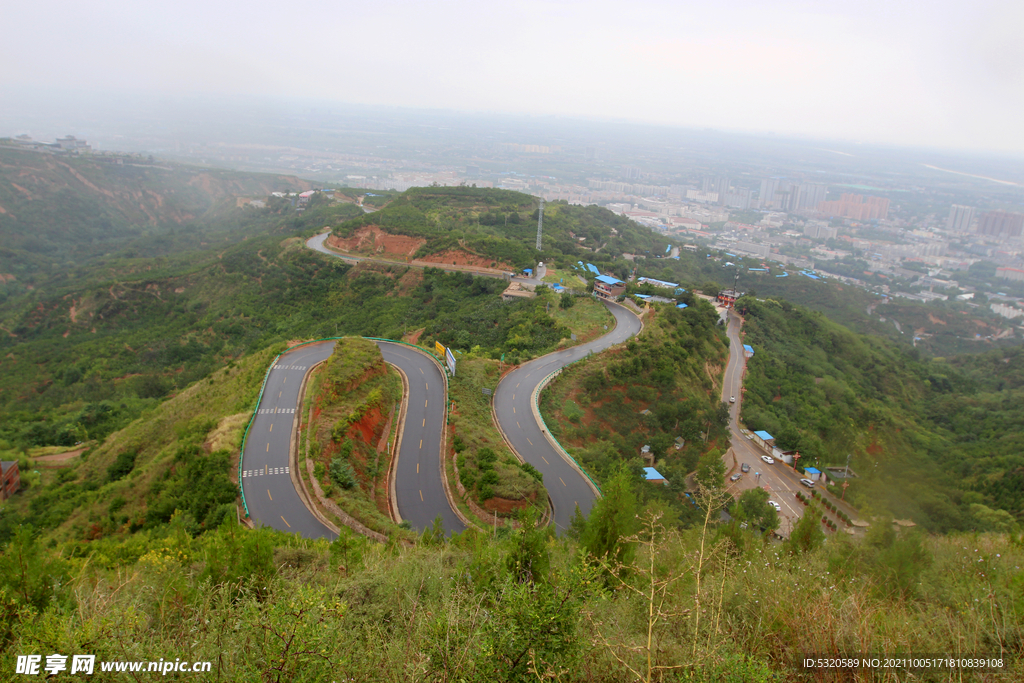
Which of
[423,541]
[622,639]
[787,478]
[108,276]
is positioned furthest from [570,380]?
[108,276]

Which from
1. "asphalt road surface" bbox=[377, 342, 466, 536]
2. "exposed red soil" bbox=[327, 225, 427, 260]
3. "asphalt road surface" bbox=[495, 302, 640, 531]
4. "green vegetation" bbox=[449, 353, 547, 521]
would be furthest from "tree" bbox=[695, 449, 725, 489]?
"exposed red soil" bbox=[327, 225, 427, 260]

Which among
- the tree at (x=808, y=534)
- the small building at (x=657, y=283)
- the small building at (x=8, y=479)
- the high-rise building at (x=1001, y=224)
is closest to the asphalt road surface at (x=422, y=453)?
the tree at (x=808, y=534)

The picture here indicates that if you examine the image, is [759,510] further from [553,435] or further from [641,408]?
[553,435]

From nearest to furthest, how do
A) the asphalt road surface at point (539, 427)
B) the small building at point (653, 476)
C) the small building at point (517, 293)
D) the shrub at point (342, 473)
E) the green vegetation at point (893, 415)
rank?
1. the shrub at point (342, 473)
2. the asphalt road surface at point (539, 427)
3. the green vegetation at point (893, 415)
4. the small building at point (653, 476)
5. the small building at point (517, 293)

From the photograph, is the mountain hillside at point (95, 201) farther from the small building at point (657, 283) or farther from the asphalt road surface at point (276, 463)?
the small building at point (657, 283)

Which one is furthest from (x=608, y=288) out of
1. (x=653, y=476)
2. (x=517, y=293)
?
(x=653, y=476)

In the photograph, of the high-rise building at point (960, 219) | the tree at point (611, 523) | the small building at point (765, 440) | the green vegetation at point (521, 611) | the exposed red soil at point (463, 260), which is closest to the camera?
the green vegetation at point (521, 611)
